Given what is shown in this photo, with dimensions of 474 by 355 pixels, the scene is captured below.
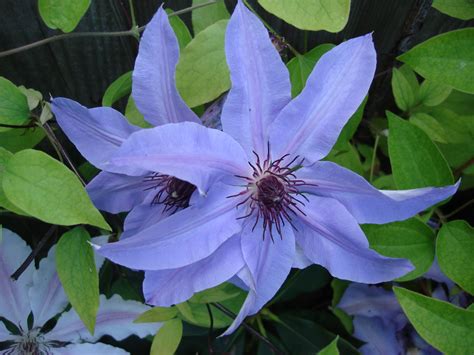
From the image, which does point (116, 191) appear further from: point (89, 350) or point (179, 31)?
point (89, 350)

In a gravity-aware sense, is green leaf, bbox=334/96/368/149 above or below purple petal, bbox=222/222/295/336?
above

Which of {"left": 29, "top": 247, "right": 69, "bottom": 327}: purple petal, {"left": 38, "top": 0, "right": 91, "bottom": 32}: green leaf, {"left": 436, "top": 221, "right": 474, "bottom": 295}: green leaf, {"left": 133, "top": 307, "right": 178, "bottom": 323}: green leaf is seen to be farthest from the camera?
A: {"left": 29, "top": 247, "right": 69, "bottom": 327}: purple petal

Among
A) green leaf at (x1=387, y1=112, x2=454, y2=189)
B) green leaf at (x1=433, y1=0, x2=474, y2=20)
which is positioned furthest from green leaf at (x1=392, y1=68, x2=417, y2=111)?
green leaf at (x1=387, y1=112, x2=454, y2=189)

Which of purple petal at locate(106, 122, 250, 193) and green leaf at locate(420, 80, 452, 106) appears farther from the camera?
green leaf at locate(420, 80, 452, 106)

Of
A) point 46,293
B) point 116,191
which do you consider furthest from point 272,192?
point 46,293

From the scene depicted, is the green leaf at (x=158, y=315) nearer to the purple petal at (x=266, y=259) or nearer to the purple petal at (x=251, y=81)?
the purple petal at (x=266, y=259)

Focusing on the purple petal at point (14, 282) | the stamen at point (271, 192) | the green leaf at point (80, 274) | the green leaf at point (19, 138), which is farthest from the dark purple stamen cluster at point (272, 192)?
the purple petal at point (14, 282)

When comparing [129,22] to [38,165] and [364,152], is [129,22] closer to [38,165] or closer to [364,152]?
[38,165]

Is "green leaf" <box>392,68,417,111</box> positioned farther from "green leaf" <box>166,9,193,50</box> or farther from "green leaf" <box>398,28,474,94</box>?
"green leaf" <box>166,9,193,50</box>
